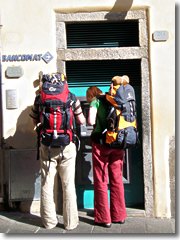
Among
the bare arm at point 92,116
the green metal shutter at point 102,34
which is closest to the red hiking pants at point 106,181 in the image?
the bare arm at point 92,116

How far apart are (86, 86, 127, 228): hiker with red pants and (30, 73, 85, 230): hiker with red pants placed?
261 millimetres

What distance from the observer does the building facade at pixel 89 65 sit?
5180 millimetres

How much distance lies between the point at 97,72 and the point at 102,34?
56 centimetres

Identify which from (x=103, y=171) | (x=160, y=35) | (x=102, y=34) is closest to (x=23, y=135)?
(x=103, y=171)

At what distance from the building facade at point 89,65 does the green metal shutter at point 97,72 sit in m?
0.01

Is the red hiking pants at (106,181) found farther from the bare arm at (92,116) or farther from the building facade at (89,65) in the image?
the building facade at (89,65)

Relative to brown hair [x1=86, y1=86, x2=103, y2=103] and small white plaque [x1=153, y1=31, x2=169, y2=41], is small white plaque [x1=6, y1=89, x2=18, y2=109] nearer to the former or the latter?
brown hair [x1=86, y1=86, x2=103, y2=103]

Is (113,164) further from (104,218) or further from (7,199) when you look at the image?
(7,199)

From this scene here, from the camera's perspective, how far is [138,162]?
558 centimetres

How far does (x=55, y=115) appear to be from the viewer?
450cm

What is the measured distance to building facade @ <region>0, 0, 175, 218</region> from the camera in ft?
17.0

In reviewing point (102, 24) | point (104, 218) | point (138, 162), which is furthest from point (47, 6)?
point (104, 218)

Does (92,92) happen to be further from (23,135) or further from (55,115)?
(23,135)

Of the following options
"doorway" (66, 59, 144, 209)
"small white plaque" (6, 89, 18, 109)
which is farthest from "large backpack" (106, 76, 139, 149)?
"small white plaque" (6, 89, 18, 109)
